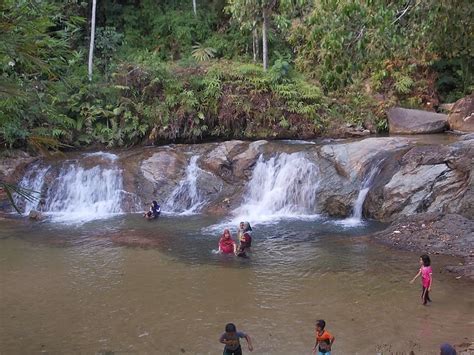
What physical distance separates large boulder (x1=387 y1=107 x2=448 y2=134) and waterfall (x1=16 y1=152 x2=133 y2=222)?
11141mm

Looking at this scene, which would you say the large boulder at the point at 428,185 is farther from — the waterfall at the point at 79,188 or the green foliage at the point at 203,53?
the green foliage at the point at 203,53

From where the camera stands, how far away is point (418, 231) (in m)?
13.4

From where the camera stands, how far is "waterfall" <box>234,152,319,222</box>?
17089 millimetres

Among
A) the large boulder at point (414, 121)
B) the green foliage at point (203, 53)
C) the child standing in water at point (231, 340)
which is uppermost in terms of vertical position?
the green foliage at point (203, 53)

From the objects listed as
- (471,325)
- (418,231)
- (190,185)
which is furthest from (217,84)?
(471,325)

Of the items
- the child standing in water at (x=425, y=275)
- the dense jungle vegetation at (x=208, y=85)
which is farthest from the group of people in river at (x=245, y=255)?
the dense jungle vegetation at (x=208, y=85)

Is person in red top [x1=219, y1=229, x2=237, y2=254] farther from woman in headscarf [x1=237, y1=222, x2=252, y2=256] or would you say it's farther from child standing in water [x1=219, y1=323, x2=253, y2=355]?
child standing in water [x1=219, y1=323, x2=253, y2=355]

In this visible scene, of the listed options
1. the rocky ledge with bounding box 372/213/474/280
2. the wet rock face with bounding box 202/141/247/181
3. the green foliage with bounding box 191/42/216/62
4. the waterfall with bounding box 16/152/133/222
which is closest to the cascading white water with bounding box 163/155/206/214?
the wet rock face with bounding box 202/141/247/181

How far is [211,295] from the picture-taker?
1042cm

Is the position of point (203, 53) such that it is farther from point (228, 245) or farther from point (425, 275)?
point (425, 275)

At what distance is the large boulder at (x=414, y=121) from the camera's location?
70.0 ft

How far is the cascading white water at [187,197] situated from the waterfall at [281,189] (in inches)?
64.0

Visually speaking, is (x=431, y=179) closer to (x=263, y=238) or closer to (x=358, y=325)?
(x=263, y=238)

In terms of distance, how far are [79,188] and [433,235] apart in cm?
1172
